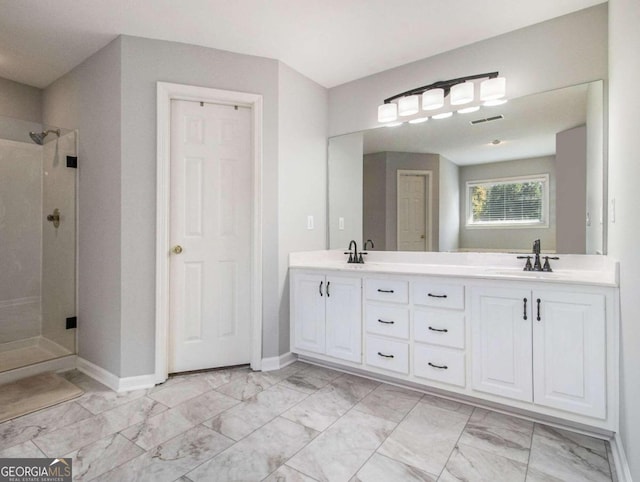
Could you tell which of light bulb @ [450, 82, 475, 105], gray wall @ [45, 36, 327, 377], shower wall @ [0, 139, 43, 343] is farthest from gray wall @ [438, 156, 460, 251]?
shower wall @ [0, 139, 43, 343]

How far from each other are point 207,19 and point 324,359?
8.12 feet

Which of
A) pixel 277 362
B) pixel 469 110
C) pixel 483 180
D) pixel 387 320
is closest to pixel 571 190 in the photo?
pixel 483 180

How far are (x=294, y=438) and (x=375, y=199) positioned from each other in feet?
6.25

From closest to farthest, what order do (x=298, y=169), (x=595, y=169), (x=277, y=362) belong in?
Answer: (x=595, y=169) → (x=277, y=362) → (x=298, y=169)

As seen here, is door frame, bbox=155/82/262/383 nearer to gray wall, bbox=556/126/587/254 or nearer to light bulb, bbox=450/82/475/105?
light bulb, bbox=450/82/475/105

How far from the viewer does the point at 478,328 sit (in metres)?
1.96

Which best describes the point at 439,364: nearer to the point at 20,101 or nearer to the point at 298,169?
the point at 298,169

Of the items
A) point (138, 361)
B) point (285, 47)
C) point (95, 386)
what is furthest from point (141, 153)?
point (95, 386)

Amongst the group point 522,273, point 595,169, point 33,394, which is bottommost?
point 33,394

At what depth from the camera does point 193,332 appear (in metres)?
2.52

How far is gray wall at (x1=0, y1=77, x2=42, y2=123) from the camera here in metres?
2.96

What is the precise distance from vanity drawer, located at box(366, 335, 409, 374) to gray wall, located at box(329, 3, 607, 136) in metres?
1.84

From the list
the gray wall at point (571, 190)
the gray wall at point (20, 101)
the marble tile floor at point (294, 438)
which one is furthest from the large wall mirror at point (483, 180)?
the gray wall at point (20, 101)

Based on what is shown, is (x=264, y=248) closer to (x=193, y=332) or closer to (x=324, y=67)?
(x=193, y=332)
